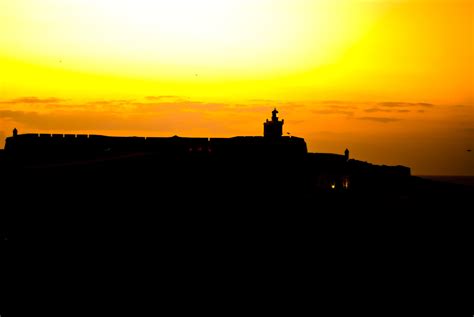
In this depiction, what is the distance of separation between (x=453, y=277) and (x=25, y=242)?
2493cm

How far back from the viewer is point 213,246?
143 feet

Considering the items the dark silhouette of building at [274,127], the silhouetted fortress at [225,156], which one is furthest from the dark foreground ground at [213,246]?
the dark silhouette of building at [274,127]

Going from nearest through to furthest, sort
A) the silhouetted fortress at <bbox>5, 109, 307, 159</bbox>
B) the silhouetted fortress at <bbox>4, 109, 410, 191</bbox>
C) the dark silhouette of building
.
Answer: the silhouetted fortress at <bbox>4, 109, 410, 191</bbox> → the silhouetted fortress at <bbox>5, 109, 307, 159</bbox> → the dark silhouette of building

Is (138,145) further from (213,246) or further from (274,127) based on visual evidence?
(213,246)

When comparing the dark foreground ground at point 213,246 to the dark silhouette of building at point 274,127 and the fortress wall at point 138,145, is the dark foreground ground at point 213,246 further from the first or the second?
the dark silhouette of building at point 274,127

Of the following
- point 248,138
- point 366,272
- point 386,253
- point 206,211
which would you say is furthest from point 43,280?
point 248,138

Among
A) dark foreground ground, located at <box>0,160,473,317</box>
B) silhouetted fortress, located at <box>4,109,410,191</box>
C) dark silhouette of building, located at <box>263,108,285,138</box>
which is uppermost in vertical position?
dark silhouette of building, located at <box>263,108,285,138</box>

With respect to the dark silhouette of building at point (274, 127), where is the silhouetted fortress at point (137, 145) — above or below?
below

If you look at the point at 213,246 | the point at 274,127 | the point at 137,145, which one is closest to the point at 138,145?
the point at 137,145

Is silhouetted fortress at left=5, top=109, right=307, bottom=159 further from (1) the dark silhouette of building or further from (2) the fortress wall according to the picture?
(1) the dark silhouette of building

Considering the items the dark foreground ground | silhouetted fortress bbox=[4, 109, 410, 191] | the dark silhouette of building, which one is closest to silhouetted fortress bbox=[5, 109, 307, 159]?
silhouetted fortress bbox=[4, 109, 410, 191]

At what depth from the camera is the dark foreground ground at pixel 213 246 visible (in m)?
35.5

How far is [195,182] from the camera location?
51.2 metres

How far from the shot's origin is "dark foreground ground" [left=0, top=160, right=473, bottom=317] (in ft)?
116
